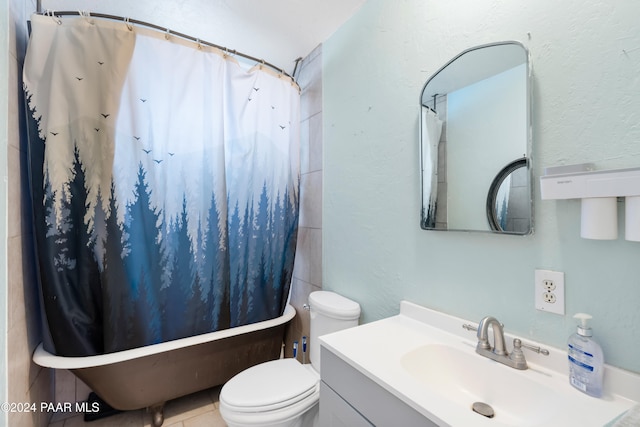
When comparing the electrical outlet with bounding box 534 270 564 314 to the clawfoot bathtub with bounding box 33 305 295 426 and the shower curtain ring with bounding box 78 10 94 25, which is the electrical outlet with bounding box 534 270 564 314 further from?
the shower curtain ring with bounding box 78 10 94 25

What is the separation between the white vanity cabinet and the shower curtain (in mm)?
904

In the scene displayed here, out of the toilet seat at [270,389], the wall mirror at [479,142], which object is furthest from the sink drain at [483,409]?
the toilet seat at [270,389]

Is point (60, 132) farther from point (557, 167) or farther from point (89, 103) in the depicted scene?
point (557, 167)

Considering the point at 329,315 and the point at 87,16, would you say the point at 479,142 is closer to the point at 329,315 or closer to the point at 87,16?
the point at 329,315

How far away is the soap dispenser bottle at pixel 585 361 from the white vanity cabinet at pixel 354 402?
42 centimetres

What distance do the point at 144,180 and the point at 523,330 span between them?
1752 millimetres

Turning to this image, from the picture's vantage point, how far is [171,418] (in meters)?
1.64

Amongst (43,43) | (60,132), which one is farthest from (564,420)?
(43,43)

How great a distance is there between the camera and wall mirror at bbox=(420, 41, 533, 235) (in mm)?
876

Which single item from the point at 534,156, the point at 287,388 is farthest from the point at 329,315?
the point at 534,156

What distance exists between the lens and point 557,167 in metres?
0.77

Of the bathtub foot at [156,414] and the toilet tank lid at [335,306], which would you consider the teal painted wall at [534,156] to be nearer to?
the toilet tank lid at [335,306]

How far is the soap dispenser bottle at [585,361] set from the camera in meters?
0.68

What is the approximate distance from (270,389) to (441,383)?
754 mm
